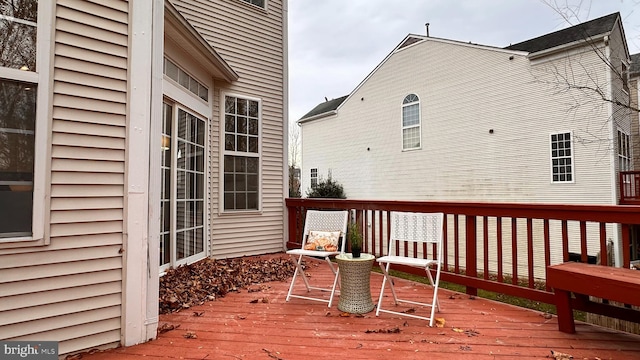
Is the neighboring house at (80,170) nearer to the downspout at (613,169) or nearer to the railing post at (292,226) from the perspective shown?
the railing post at (292,226)

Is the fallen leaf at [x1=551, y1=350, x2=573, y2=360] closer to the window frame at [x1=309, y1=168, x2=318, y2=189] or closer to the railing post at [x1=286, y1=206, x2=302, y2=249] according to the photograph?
the railing post at [x1=286, y1=206, x2=302, y2=249]

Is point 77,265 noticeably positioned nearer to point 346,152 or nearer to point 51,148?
point 51,148

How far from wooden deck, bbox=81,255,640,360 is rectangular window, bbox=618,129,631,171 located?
8994 millimetres

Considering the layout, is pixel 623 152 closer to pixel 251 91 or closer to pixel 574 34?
pixel 574 34

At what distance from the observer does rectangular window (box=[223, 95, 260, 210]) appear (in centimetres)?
577

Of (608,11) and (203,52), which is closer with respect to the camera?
(203,52)

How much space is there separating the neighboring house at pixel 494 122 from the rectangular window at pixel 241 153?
6410 millimetres

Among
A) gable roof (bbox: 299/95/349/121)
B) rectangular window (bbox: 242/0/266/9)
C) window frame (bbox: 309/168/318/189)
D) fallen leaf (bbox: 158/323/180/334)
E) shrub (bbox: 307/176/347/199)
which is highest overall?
gable roof (bbox: 299/95/349/121)

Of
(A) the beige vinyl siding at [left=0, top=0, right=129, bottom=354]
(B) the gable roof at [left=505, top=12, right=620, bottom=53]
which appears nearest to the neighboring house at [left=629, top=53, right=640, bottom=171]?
(B) the gable roof at [left=505, top=12, right=620, bottom=53]

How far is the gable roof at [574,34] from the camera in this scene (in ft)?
28.2

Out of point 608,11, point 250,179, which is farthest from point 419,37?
point 250,179

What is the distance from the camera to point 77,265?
229 cm

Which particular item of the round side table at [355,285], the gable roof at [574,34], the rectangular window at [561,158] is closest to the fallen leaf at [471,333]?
the round side table at [355,285]

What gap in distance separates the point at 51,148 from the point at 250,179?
3.91m
